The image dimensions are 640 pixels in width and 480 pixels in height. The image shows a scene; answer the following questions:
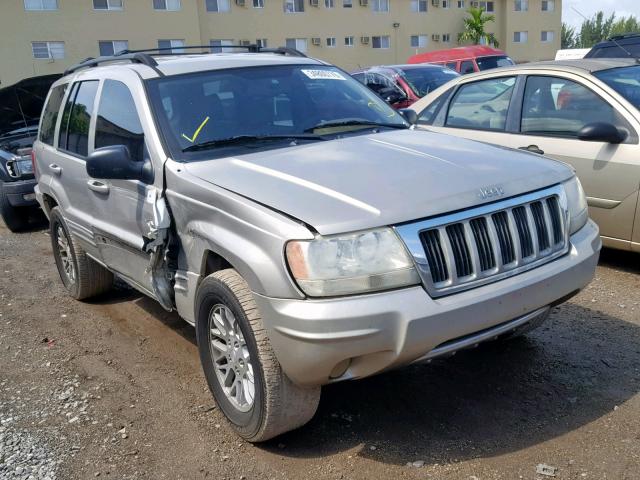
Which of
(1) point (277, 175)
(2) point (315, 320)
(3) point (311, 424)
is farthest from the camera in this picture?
(3) point (311, 424)

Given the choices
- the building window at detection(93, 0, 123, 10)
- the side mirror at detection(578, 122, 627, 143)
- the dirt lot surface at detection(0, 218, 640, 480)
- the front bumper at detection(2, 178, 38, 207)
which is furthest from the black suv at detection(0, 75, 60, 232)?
the building window at detection(93, 0, 123, 10)

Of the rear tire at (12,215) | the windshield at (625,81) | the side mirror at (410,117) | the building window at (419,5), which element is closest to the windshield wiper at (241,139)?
the side mirror at (410,117)

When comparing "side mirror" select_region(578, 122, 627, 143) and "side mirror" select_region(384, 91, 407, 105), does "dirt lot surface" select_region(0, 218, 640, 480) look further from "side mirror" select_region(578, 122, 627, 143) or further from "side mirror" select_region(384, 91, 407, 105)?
"side mirror" select_region(384, 91, 407, 105)

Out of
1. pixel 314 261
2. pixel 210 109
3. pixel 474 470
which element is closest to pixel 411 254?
pixel 314 261

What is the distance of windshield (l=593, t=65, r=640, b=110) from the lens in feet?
17.5

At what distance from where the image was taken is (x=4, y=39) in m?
28.9

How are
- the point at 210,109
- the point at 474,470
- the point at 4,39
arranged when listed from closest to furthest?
1. the point at 474,470
2. the point at 210,109
3. the point at 4,39

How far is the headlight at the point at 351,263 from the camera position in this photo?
2680 mm

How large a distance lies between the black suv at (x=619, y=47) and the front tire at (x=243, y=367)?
8.60 meters

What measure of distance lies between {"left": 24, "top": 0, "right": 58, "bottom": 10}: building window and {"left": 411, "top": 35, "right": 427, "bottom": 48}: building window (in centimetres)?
2232

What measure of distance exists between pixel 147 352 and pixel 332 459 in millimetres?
1902

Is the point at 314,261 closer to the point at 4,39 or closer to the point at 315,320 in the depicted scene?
the point at 315,320

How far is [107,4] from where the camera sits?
102ft

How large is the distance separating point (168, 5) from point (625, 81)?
30.8m
